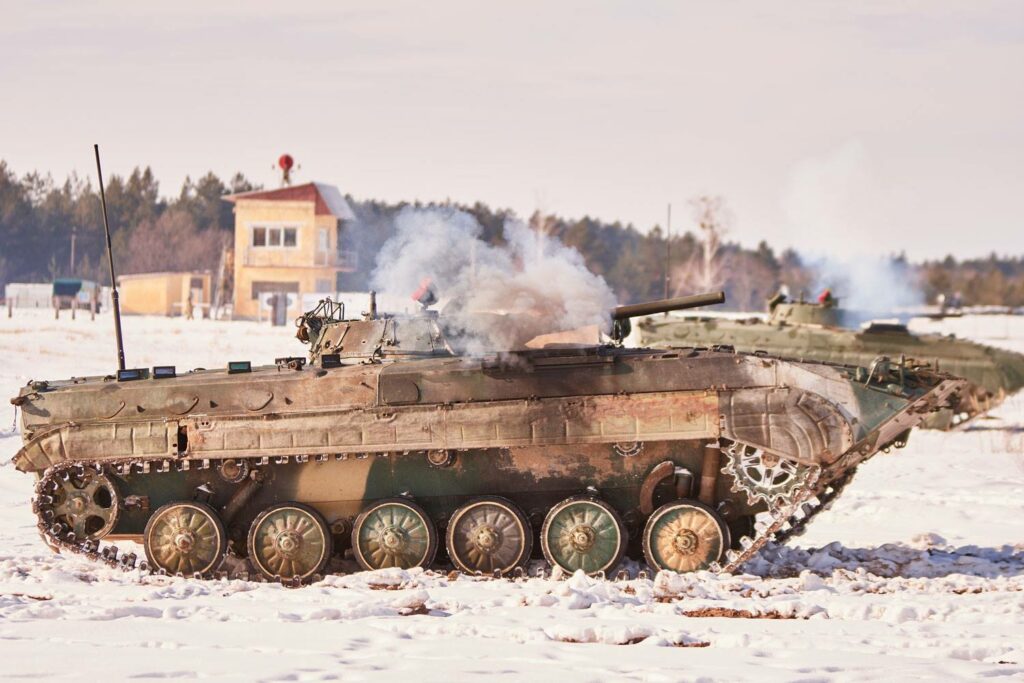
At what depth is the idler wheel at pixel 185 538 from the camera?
619 inches

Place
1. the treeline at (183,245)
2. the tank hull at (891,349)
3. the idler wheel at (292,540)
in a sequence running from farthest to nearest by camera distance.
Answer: the treeline at (183,245)
the tank hull at (891,349)
the idler wheel at (292,540)

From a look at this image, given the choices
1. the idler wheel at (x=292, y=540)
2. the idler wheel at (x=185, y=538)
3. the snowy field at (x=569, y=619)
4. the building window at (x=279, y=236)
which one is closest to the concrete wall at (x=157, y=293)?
the building window at (x=279, y=236)

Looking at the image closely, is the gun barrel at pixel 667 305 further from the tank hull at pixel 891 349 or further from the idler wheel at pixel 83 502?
the tank hull at pixel 891 349

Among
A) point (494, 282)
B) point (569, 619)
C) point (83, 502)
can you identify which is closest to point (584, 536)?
point (569, 619)

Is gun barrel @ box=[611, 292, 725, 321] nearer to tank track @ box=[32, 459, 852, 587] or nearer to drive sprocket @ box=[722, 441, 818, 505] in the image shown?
drive sprocket @ box=[722, 441, 818, 505]

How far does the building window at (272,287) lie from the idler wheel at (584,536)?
165 feet

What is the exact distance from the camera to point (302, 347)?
139 feet

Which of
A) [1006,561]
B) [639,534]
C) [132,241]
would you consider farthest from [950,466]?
[132,241]

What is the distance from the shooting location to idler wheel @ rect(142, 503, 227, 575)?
15711 mm

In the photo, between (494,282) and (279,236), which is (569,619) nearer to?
(494,282)

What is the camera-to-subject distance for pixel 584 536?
15.1m

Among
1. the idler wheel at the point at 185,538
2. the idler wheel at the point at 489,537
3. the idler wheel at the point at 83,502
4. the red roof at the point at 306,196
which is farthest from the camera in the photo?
the red roof at the point at 306,196

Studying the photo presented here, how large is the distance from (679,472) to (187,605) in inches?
202

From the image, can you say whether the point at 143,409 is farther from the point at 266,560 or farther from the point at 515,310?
the point at 515,310
